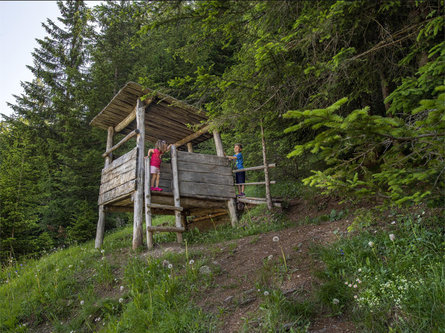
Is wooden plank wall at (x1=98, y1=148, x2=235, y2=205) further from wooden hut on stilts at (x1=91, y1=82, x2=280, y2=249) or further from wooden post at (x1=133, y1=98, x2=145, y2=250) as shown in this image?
wooden post at (x1=133, y1=98, x2=145, y2=250)

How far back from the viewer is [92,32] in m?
18.3

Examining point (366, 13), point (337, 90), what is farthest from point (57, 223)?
point (366, 13)

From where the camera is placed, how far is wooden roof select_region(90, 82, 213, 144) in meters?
A: 8.38

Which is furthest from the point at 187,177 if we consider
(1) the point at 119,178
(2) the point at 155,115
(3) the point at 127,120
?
(3) the point at 127,120

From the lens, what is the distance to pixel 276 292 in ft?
11.6

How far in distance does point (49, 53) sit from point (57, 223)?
11.7 meters

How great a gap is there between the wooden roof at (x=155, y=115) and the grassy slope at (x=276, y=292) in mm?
4365

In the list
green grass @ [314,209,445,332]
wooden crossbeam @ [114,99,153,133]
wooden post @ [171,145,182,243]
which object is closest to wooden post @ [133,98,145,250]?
wooden crossbeam @ [114,99,153,133]

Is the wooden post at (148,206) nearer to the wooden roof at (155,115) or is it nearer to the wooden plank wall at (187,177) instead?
the wooden plank wall at (187,177)

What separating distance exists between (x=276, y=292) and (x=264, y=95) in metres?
3.17

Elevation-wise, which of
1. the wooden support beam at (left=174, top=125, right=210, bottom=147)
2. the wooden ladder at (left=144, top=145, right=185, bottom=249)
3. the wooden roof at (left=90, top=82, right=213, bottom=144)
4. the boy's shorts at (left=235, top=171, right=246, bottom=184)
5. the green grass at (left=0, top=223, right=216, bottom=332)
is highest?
the wooden roof at (left=90, top=82, right=213, bottom=144)

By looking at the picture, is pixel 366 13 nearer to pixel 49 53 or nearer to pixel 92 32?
pixel 92 32

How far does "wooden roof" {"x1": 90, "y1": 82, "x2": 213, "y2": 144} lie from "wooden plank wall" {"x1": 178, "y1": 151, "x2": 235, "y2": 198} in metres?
1.04


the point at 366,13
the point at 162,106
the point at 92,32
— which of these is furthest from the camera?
the point at 92,32
